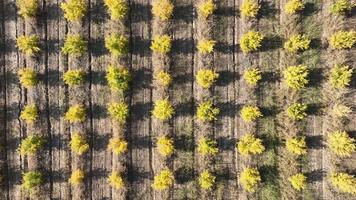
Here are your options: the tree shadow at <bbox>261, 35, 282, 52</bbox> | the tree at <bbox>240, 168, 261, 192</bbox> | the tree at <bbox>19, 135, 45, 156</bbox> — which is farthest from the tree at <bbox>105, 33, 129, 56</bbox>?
the tree at <bbox>240, 168, 261, 192</bbox>

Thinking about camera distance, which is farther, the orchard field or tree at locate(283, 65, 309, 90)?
the orchard field

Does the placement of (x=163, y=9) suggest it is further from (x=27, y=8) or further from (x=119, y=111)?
(x=27, y=8)

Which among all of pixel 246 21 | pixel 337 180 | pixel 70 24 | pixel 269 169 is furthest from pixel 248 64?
pixel 70 24

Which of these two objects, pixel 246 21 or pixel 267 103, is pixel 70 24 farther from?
pixel 267 103

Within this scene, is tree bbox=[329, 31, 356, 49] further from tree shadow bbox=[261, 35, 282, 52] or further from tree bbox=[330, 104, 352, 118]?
tree bbox=[330, 104, 352, 118]

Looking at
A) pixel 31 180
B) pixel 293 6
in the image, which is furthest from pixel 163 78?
pixel 31 180

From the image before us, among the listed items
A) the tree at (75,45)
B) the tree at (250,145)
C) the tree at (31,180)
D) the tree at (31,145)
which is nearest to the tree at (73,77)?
the tree at (75,45)
